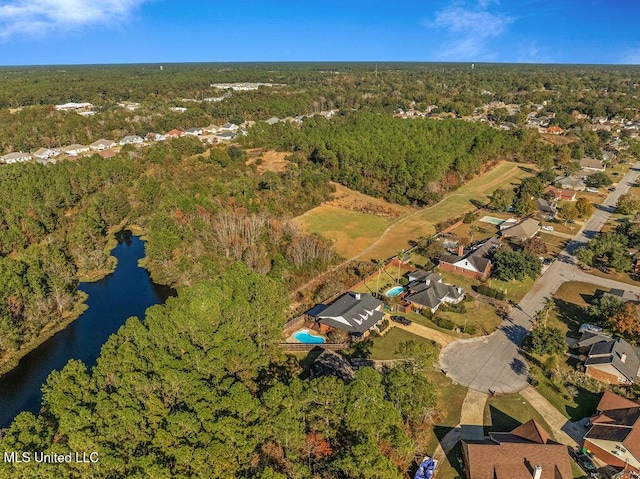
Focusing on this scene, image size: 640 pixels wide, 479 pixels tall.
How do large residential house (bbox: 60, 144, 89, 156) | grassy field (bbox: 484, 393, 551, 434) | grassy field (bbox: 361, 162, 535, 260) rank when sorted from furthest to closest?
large residential house (bbox: 60, 144, 89, 156) < grassy field (bbox: 361, 162, 535, 260) < grassy field (bbox: 484, 393, 551, 434)

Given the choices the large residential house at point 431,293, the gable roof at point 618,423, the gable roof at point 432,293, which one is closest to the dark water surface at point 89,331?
the large residential house at point 431,293

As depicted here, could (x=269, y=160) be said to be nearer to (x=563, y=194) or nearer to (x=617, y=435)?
(x=563, y=194)

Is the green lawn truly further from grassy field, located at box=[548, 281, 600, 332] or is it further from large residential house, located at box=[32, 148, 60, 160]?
large residential house, located at box=[32, 148, 60, 160]

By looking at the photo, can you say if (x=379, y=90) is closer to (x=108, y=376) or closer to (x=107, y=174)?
(x=107, y=174)

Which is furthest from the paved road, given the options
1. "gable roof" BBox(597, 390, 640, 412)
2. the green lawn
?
"gable roof" BBox(597, 390, 640, 412)

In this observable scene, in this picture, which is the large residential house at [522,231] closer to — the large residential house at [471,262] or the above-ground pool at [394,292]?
the large residential house at [471,262]
